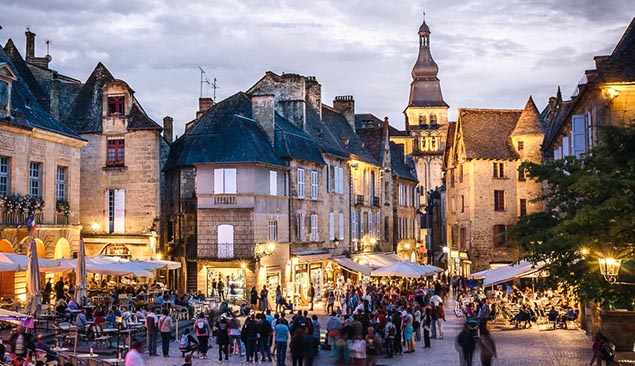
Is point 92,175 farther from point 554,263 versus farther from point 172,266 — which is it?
point 554,263

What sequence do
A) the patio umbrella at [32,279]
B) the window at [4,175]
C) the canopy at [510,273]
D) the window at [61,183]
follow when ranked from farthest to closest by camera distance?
the window at [61,183] < the window at [4,175] < the canopy at [510,273] < the patio umbrella at [32,279]

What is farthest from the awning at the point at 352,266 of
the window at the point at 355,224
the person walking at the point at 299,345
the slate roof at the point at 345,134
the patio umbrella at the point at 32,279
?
the person walking at the point at 299,345

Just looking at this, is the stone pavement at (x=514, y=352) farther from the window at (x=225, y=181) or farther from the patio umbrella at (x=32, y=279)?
the window at (x=225, y=181)

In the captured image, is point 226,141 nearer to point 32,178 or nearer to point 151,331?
point 32,178

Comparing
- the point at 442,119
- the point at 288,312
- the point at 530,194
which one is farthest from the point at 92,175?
the point at 442,119

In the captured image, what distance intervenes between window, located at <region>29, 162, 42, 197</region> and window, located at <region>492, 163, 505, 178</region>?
29.9 metres

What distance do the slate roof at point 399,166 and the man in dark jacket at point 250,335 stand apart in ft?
123

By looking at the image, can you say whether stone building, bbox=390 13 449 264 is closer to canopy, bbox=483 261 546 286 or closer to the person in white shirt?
canopy, bbox=483 261 546 286

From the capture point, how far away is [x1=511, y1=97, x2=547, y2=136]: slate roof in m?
50.7

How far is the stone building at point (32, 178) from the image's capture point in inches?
1170

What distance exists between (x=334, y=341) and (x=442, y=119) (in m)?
111

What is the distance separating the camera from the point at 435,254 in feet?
259

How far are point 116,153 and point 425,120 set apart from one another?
9674 centimetres

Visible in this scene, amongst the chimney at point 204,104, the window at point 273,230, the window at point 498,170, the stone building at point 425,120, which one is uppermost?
the stone building at point 425,120
